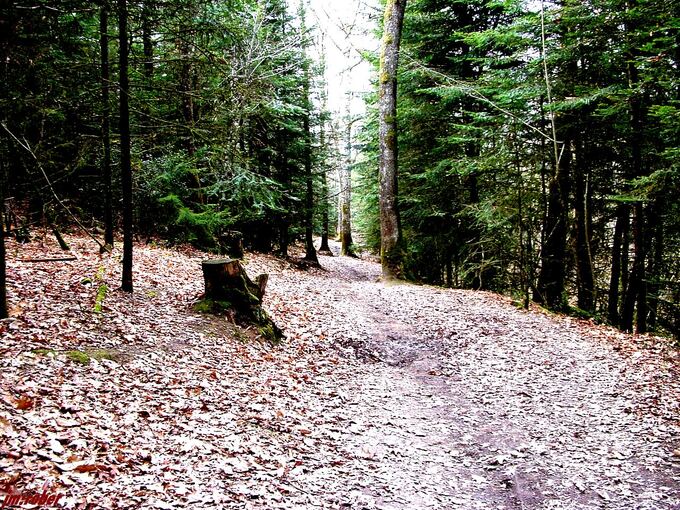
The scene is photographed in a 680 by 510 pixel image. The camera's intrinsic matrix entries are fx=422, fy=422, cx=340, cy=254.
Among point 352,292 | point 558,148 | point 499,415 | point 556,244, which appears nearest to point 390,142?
point 558,148

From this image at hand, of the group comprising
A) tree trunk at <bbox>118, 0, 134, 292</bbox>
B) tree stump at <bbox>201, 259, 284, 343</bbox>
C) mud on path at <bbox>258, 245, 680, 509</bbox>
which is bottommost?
mud on path at <bbox>258, 245, 680, 509</bbox>

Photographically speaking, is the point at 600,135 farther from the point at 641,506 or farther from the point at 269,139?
the point at 269,139

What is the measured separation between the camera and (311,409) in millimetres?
5934

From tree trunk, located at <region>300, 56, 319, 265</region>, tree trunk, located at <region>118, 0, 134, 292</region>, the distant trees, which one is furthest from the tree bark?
tree trunk, located at <region>118, 0, 134, 292</region>

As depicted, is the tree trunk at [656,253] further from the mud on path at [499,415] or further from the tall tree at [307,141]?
the tall tree at [307,141]

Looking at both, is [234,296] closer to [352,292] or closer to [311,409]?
[311,409]

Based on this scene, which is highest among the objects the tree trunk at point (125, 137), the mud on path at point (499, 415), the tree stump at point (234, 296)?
the tree trunk at point (125, 137)

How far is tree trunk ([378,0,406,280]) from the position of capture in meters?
13.8

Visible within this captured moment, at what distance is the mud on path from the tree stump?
4.17 ft

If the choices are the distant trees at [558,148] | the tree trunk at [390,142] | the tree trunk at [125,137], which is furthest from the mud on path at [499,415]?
the tree trunk at [390,142]

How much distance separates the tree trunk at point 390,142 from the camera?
45.1 ft

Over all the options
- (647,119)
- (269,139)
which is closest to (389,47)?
(269,139)

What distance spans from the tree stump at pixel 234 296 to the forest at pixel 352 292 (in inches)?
3.1

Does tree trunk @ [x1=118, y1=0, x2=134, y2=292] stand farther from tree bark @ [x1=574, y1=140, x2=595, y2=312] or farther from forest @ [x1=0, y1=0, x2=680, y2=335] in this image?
tree bark @ [x1=574, y1=140, x2=595, y2=312]
